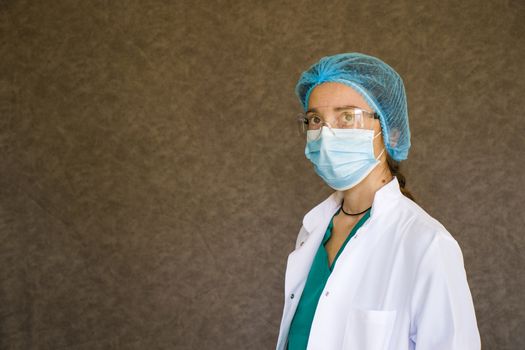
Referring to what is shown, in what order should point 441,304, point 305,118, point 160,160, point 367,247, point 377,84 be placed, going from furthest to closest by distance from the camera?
1. point 160,160
2. point 305,118
3. point 377,84
4. point 367,247
5. point 441,304

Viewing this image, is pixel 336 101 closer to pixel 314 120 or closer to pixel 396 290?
pixel 314 120

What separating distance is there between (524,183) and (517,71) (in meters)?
0.57

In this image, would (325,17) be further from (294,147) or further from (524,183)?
(524,183)

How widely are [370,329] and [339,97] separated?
0.68 metres

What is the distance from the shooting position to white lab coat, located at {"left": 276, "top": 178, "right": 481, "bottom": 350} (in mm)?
1298

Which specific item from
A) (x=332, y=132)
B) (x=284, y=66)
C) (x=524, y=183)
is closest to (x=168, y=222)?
(x=284, y=66)

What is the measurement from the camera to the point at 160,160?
3098 mm

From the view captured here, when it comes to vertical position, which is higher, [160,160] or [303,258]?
[160,160]

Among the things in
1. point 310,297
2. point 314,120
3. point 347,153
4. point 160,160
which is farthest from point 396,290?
point 160,160

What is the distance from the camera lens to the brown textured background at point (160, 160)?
3012mm

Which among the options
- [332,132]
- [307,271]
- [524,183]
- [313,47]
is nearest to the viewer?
[332,132]

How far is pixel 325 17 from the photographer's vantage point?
3.02 m

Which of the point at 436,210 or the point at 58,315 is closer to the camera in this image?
the point at 436,210

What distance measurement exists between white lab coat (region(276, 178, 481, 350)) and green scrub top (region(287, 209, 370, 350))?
96mm
